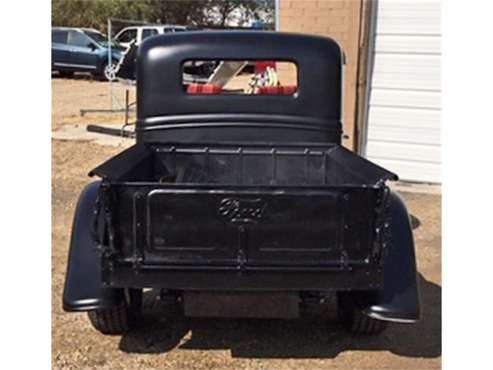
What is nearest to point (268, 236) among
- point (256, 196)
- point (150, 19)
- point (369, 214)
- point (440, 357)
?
point (256, 196)

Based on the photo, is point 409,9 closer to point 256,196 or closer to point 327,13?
point 327,13

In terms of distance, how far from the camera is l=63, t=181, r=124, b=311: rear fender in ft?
12.7

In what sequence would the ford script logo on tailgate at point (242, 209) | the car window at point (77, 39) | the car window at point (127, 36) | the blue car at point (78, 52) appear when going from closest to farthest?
the ford script logo on tailgate at point (242, 209) → the blue car at point (78, 52) → the car window at point (77, 39) → the car window at point (127, 36)

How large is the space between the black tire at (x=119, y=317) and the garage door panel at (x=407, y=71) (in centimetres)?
592

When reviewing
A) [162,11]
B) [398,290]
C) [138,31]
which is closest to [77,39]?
[138,31]

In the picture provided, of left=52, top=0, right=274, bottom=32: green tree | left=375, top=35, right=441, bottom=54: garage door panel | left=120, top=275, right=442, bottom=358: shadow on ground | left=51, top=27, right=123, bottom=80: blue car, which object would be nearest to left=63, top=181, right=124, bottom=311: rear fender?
left=120, top=275, right=442, bottom=358: shadow on ground

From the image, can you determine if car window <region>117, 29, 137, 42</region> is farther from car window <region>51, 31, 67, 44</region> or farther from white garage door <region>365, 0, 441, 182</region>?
white garage door <region>365, 0, 441, 182</region>

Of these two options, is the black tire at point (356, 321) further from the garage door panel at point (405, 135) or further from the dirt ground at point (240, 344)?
the garage door panel at point (405, 135)

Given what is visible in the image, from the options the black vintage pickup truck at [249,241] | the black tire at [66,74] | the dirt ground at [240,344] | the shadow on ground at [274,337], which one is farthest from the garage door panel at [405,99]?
the black tire at [66,74]

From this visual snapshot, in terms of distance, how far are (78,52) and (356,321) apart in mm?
20899

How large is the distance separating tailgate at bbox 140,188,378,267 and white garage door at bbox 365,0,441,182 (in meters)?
6.04

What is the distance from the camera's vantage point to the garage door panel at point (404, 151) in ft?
30.7

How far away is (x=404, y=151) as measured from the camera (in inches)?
374

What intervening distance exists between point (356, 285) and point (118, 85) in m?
18.4
